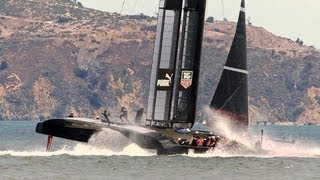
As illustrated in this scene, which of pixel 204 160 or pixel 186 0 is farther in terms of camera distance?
pixel 186 0

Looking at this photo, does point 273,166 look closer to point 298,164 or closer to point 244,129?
point 298,164

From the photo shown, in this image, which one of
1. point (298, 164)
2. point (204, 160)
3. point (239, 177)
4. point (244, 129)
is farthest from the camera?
point (244, 129)

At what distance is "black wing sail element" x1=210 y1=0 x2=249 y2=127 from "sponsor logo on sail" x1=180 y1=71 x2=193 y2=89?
3716 mm

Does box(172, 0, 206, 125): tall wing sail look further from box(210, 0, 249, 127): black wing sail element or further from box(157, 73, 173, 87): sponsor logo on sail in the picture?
box(210, 0, 249, 127): black wing sail element

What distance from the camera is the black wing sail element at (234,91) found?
59.6 metres

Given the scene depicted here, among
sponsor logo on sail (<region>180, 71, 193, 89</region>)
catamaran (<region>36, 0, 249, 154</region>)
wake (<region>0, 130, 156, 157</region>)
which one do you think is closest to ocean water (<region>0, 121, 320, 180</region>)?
wake (<region>0, 130, 156, 157</region>)

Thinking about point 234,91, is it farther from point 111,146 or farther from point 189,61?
point 111,146

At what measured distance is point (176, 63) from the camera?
185 ft

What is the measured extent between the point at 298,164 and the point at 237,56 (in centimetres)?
883

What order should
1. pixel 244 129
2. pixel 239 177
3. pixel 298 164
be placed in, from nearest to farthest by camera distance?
1. pixel 239 177
2. pixel 298 164
3. pixel 244 129

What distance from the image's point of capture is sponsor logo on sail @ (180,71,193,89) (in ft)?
185

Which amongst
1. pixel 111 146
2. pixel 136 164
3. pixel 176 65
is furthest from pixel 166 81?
pixel 136 164

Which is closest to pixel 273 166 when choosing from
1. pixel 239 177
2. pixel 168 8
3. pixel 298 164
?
pixel 298 164

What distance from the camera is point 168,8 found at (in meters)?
56.2
